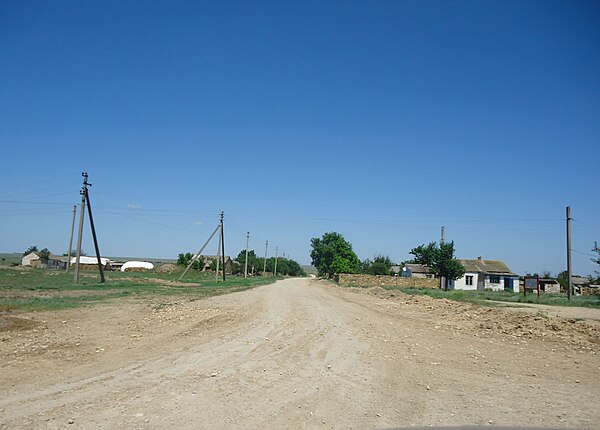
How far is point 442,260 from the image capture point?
2375 inches

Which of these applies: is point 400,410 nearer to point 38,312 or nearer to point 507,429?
point 507,429

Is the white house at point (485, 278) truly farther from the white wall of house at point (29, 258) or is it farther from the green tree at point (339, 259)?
the white wall of house at point (29, 258)

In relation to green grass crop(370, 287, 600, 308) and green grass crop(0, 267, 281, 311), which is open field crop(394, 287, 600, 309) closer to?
green grass crop(370, 287, 600, 308)

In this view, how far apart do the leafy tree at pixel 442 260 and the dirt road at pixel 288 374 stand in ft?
153

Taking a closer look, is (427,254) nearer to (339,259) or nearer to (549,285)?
(549,285)

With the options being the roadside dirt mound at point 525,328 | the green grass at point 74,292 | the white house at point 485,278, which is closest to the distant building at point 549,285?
the white house at point 485,278

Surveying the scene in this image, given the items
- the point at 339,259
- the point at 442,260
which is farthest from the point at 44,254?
the point at 442,260

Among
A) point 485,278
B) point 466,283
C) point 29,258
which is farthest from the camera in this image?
point 29,258

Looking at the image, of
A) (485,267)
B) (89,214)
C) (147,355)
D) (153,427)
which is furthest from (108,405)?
(485,267)

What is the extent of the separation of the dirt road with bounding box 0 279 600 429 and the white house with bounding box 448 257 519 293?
201ft

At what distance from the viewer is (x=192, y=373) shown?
7.96 metres

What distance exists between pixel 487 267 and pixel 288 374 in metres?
75.9

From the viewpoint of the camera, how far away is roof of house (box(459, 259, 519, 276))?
243 ft

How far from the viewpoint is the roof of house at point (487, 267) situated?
2916 inches
